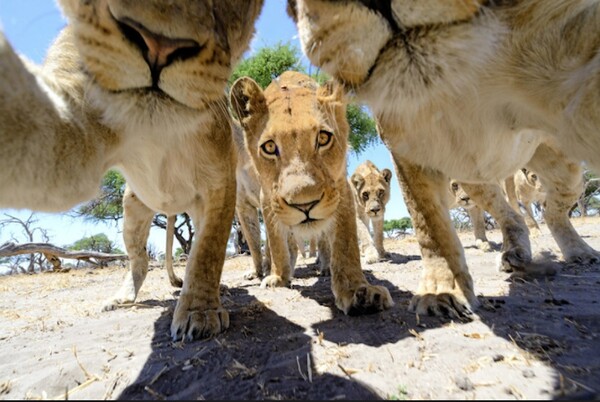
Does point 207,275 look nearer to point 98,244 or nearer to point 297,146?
point 297,146

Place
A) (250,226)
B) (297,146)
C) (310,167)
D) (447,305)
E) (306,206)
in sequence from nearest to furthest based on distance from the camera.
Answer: (447,305), (306,206), (310,167), (297,146), (250,226)

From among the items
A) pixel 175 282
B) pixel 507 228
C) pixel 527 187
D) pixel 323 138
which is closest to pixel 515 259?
pixel 507 228

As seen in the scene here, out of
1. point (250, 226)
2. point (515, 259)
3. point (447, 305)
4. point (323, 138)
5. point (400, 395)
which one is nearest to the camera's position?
point (400, 395)

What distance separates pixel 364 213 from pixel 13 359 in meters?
6.85

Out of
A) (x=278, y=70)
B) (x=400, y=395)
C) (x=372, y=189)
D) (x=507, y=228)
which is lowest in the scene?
(x=400, y=395)

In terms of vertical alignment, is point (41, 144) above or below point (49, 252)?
below

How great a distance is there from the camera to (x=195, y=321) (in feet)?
7.59

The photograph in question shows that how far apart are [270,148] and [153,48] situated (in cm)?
153

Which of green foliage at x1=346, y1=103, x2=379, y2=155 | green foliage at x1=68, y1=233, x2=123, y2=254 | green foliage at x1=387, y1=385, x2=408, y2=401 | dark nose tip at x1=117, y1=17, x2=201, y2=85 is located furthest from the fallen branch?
green foliage at x1=68, y1=233, x2=123, y2=254

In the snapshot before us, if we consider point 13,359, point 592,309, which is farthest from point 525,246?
point 13,359

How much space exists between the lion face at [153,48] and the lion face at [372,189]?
6.74 m

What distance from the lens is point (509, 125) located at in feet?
6.48

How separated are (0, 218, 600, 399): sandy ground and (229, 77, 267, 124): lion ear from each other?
1.34 m

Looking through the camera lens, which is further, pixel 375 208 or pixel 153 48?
pixel 375 208
